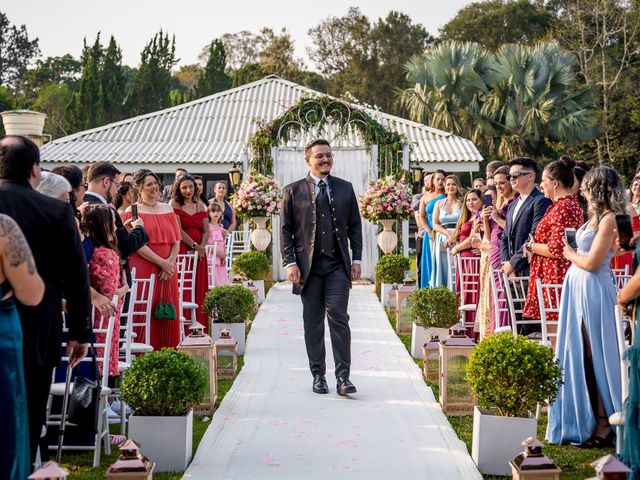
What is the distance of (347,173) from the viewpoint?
1783cm

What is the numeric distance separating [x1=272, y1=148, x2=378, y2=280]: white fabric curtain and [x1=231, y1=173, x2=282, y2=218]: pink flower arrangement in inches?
51.0

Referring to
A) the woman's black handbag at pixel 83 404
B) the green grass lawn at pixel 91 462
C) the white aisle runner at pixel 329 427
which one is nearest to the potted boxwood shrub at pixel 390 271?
the white aisle runner at pixel 329 427

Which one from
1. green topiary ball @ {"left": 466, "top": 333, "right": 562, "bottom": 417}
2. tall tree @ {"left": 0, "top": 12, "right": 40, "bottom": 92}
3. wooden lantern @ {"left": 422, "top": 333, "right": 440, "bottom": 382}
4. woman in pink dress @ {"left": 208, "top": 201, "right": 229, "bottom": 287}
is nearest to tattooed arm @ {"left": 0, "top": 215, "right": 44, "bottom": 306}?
green topiary ball @ {"left": 466, "top": 333, "right": 562, "bottom": 417}

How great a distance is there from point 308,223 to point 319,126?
1001cm

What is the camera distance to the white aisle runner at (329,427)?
5543 mm

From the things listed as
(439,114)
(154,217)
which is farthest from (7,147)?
(439,114)

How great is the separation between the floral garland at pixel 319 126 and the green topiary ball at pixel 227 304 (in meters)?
7.75

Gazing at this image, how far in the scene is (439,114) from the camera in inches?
1170

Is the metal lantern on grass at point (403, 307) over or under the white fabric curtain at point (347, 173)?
under

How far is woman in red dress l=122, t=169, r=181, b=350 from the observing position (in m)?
8.13

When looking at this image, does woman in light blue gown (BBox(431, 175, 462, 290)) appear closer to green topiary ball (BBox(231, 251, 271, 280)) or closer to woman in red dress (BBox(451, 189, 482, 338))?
woman in red dress (BBox(451, 189, 482, 338))

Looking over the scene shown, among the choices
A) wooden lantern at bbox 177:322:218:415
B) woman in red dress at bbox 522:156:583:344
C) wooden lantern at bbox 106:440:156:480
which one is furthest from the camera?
wooden lantern at bbox 177:322:218:415

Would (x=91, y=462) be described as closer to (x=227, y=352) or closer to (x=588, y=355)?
(x=227, y=352)

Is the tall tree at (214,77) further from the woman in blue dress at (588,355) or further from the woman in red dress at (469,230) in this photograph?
the woman in blue dress at (588,355)
